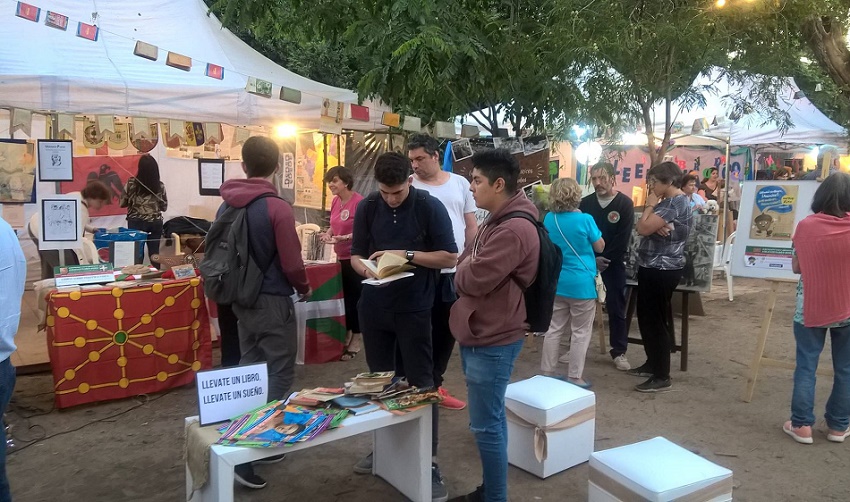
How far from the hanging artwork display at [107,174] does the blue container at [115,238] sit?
2.86 m

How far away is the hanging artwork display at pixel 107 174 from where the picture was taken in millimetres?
8727

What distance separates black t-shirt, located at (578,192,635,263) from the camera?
5.33 meters

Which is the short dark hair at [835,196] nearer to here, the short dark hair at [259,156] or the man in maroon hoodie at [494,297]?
the man in maroon hoodie at [494,297]

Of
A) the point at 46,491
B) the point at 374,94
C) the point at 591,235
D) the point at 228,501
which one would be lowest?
the point at 46,491

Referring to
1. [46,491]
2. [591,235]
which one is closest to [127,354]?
[46,491]

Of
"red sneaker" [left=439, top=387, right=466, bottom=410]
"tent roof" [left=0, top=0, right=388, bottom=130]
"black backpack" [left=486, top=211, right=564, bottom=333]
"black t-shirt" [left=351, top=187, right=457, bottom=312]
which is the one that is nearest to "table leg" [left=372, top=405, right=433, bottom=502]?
"black t-shirt" [left=351, top=187, right=457, bottom=312]

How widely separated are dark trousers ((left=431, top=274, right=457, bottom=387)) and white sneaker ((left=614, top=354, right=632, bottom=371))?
2.40m

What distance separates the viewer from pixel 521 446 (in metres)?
3.43

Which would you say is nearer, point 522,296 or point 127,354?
point 522,296

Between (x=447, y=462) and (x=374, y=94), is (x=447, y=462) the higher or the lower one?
the lower one

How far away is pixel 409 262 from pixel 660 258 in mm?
2414

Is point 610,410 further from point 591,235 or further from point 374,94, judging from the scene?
A: point 374,94

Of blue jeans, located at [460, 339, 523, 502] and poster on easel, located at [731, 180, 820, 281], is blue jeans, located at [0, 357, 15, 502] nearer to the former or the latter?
blue jeans, located at [460, 339, 523, 502]

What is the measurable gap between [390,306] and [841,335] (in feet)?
8.95
